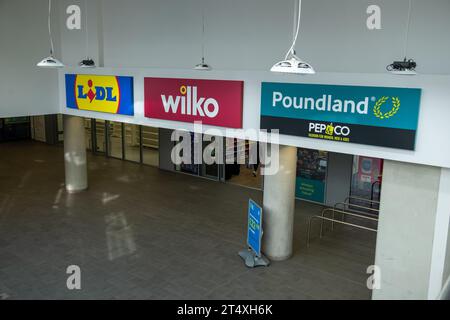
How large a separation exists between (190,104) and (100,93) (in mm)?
2992

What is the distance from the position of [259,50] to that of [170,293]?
4.52 m

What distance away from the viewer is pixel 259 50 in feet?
26.0

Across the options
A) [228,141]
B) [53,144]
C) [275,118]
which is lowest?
[53,144]

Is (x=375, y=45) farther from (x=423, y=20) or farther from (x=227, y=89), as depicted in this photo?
(x=227, y=89)

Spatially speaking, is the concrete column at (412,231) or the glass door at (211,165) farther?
the glass door at (211,165)

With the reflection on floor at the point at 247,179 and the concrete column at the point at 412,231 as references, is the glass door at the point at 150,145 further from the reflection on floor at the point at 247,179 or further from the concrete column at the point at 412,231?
the concrete column at the point at 412,231

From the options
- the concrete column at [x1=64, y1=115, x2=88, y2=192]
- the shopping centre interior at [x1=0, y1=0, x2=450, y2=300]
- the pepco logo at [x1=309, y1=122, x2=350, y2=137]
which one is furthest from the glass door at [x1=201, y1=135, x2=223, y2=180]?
the pepco logo at [x1=309, y1=122, x2=350, y2=137]

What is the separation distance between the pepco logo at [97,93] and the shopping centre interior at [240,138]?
5 centimetres

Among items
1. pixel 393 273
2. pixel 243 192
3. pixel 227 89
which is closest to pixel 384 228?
pixel 393 273

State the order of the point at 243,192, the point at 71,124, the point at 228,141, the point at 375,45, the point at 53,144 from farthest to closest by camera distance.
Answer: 1. the point at 53,144
2. the point at 228,141
3. the point at 243,192
4. the point at 71,124
5. the point at 375,45

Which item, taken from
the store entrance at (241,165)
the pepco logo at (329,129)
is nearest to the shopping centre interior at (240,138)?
the pepco logo at (329,129)

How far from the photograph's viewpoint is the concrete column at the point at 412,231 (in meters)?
5.64

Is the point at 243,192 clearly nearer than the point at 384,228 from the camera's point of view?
No

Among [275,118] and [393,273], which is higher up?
[275,118]
